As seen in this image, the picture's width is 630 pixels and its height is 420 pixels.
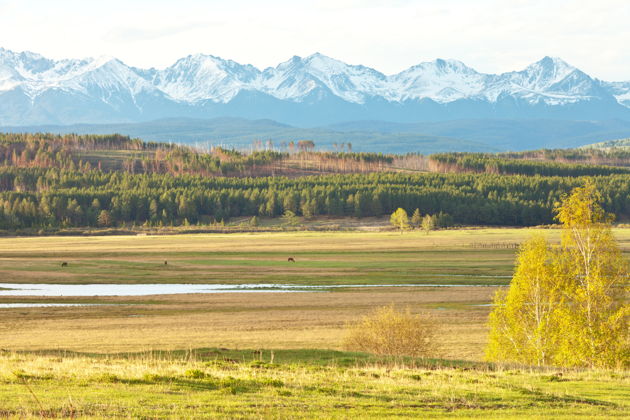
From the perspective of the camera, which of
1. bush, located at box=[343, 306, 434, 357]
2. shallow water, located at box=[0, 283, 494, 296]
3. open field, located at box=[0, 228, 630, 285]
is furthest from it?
open field, located at box=[0, 228, 630, 285]

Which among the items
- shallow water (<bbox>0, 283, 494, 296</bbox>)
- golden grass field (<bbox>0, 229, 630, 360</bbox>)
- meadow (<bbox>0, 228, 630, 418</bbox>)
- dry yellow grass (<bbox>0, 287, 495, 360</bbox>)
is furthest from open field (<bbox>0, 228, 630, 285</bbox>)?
dry yellow grass (<bbox>0, 287, 495, 360</bbox>)

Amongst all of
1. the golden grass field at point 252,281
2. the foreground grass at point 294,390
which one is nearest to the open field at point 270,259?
the golden grass field at point 252,281

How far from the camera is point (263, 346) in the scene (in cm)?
4738

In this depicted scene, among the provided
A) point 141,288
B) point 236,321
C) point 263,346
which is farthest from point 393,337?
point 141,288

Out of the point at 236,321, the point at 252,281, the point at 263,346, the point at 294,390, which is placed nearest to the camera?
the point at 294,390

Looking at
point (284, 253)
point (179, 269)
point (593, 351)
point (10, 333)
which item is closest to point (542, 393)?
point (593, 351)

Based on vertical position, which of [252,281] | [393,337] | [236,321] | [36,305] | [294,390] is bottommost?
[36,305]

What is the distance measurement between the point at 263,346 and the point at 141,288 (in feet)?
133

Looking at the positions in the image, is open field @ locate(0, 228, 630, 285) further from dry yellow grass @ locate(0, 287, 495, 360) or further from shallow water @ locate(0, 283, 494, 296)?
dry yellow grass @ locate(0, 287, 495, 360)

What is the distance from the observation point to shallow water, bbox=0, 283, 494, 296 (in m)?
79.8

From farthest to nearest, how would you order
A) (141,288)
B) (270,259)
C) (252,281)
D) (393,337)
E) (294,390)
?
1. (270,259)
2. (252,281)
3. (141,288)
4. (393,337)
5. (294,390)

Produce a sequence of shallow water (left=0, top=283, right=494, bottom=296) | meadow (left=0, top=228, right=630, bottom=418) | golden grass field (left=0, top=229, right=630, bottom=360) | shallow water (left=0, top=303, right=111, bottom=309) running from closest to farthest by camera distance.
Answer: meadow (left=0, top=228, right=630, bottom=418), golden grass field (left=0, top=229, right=630, bottom=360), shallow water (left=0, top=303, right=111, bottom=309), shallow water (left=0, top=283, right=494, bottom=296)

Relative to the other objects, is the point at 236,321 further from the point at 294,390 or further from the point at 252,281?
the point at 294,390

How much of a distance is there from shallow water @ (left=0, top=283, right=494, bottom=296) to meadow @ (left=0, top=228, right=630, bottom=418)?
2.69m
